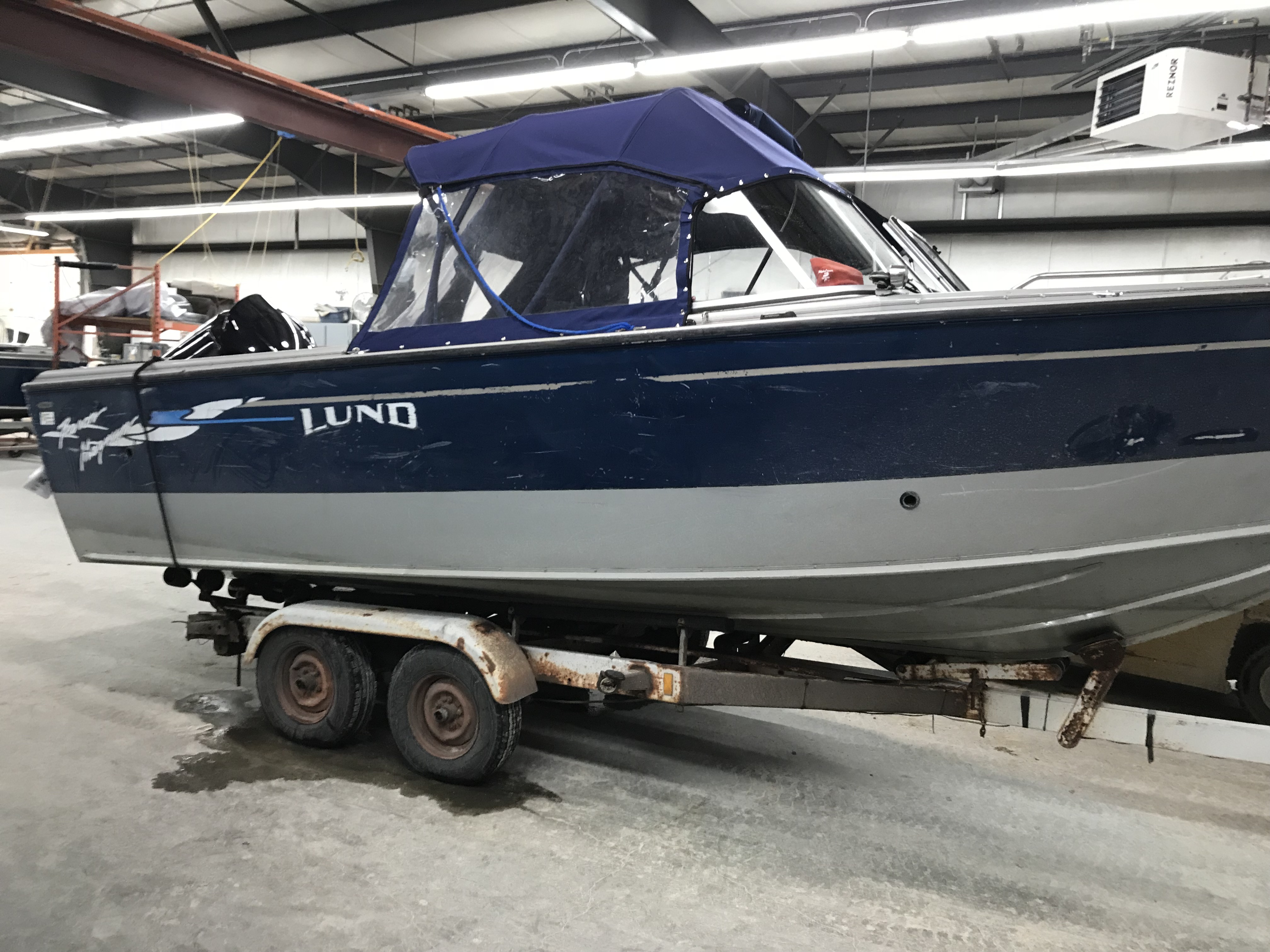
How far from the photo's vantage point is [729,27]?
831cm

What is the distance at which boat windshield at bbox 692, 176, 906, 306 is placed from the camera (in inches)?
102

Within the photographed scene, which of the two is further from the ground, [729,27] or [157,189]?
[157,189]

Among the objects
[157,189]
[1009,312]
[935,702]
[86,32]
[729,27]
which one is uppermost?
[157,189]

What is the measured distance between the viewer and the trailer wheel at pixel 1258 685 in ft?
12.5

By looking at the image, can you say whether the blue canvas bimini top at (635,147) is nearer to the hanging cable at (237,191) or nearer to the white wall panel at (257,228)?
the hanging cable at (237,191)

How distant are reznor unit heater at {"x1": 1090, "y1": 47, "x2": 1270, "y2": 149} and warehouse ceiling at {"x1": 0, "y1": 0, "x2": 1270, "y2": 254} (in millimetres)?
659

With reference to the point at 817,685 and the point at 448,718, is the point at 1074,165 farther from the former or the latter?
the point at 448,718

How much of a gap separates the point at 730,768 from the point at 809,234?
1.92 m

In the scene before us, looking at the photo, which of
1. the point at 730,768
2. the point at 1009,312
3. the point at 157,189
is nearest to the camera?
the point at 1009,312

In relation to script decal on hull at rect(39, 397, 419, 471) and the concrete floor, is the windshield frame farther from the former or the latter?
the concrete floor

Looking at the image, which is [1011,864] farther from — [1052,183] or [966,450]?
[1052,183]

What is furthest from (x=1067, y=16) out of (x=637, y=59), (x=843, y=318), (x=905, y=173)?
(x=843, y=318)

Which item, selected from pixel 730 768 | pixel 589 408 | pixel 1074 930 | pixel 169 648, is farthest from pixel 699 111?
pixel 169 648

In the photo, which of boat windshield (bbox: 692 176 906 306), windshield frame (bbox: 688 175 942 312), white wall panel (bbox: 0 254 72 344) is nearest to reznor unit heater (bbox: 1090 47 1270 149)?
windshield frame (bbox: 688 175 942 312)
